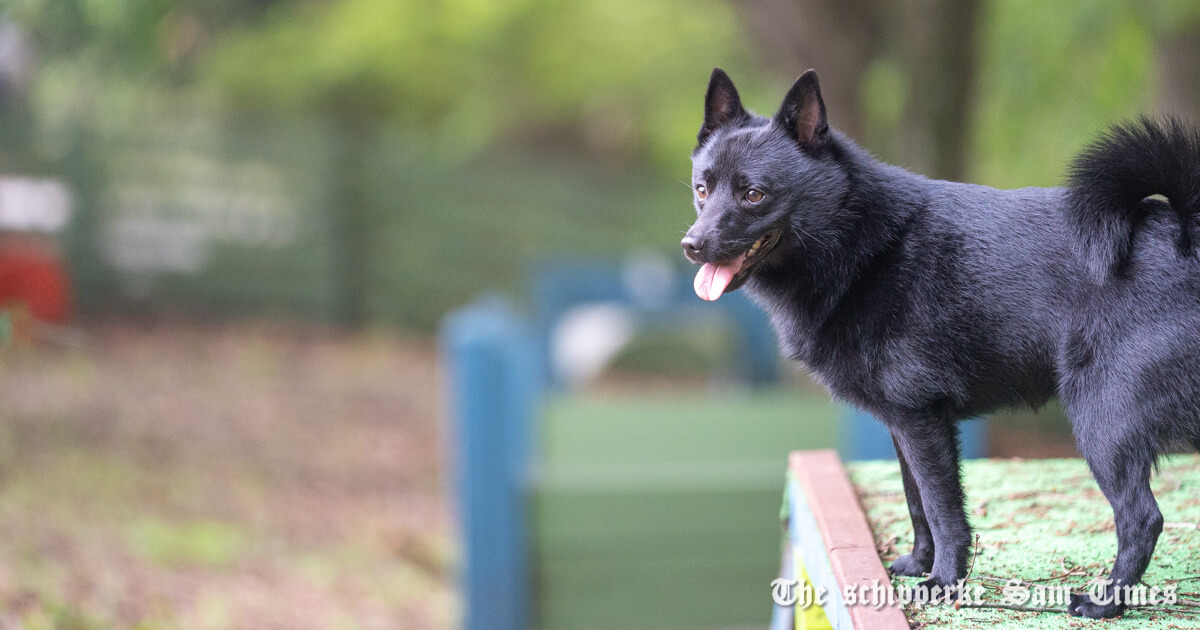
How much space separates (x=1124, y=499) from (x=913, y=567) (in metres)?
0.46

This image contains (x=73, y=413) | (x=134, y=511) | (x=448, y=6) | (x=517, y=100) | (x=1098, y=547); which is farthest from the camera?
(x=517, y=100)

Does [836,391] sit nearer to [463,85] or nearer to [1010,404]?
[1010,404]

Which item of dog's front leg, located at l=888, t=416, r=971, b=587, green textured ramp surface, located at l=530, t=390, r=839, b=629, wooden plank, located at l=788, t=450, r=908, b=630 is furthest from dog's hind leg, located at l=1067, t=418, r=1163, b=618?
green textured ramp surface, located at l=530, t=390, r=839, b=629

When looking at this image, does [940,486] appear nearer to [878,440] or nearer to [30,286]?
[878,440]

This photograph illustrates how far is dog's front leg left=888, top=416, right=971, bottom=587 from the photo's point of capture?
1985 mm

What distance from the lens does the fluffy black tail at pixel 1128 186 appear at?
1.88m

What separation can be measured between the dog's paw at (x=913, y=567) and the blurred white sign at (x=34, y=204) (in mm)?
10061

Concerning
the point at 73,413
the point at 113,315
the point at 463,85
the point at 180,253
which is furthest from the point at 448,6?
the point at 73,413

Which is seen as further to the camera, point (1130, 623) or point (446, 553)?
point (446, 553)

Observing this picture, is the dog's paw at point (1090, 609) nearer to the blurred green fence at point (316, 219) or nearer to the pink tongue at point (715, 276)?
the pink tongue at point (715, 276)

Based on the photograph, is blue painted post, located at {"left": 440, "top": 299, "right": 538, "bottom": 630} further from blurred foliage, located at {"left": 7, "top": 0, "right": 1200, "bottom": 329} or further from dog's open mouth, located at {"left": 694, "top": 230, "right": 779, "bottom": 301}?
blurred foliage, located at {"left": 7, "top": 0, "right": 1200, "bottom": 329}

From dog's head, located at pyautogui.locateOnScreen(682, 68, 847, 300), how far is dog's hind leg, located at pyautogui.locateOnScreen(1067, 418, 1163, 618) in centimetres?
64

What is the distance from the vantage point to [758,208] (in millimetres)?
1939

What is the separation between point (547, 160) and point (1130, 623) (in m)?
11.6
